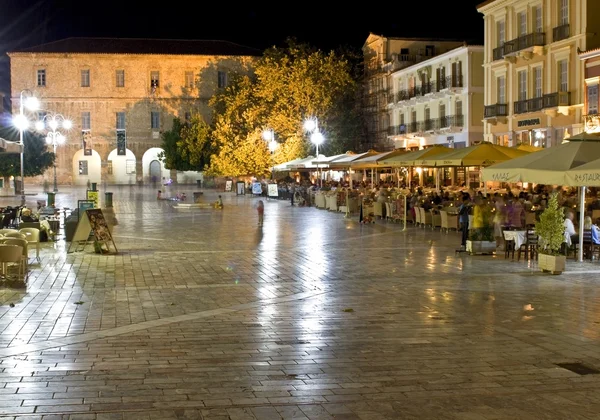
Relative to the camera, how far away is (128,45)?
75125mm

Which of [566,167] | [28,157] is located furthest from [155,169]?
[566,167]

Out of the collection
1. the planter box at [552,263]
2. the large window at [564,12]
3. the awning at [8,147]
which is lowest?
the planter box at [552,263]

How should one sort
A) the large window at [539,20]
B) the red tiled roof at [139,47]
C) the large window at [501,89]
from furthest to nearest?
1. the red tiled roof at [139,47]
2. the large window at [501,89]
3. the large window at [539,20]

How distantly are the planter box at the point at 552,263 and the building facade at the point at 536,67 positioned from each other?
1805 centimetres

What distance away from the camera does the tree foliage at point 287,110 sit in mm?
51844

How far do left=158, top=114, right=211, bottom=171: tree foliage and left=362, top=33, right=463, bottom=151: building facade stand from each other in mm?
11987

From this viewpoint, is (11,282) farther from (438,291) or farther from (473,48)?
(473,48)

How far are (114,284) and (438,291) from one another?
4.87 metres

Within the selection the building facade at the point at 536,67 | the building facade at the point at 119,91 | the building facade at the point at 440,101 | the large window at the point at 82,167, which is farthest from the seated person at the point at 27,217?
the large window at the point at 82,167

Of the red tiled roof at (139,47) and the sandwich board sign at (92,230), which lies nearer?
the sandwich board sign at (92,230)

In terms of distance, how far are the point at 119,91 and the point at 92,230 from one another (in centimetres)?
6019

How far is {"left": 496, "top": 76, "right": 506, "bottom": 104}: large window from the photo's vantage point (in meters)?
37.0

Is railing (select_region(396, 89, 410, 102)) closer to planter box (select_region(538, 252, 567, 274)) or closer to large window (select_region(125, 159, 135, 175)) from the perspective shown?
large window (select_region(125, 159, 135, 175))

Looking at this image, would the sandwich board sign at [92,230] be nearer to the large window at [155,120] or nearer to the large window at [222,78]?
the large window at [155,120]
